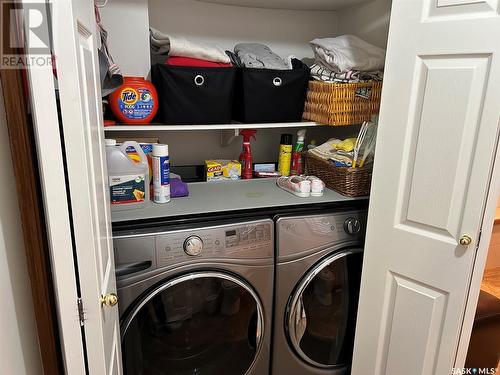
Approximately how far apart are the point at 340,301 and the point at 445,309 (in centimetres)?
51

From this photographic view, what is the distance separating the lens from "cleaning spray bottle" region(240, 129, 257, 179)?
1.86 meters

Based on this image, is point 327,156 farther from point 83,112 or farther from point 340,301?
point 83,112

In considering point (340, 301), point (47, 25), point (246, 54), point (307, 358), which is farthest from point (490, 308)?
point (47, 25)

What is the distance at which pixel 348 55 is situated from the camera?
1642 mm

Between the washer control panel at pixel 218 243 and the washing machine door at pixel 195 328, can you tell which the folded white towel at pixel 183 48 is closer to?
the washer control panel at pixel 218 243

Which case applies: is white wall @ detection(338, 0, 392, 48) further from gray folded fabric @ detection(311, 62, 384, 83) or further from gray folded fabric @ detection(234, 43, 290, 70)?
gray folded fabric @ detection(234, 43, 290, 70)

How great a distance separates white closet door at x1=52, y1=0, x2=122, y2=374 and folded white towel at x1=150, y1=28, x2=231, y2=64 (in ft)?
2.13

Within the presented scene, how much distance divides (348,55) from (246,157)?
2.28 ft

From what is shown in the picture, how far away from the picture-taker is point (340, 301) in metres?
1.72

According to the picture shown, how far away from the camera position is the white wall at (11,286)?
704mm

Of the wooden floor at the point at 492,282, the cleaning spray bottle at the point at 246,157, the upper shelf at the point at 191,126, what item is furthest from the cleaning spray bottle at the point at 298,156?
the wooden floor at the point at 492,282

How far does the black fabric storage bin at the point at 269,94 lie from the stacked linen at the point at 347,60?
0.09 meters

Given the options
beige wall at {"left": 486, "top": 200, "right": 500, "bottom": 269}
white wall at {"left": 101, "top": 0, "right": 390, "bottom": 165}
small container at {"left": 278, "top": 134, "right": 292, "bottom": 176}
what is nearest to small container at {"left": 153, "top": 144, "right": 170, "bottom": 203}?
white wall at {"left": 101, "top": 0, "right": 390, "bottom": 165}

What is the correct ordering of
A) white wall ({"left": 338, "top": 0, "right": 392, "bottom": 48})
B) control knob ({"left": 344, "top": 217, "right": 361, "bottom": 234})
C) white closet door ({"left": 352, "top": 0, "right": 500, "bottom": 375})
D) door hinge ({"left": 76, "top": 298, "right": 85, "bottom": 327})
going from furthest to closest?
white wall ({"left": 338, "top": 0, "right": 392, "bottom": 48}) < control knob ({"left": 344, "top": 217, "right": 361, "bottom": 234}) < white closet door ({"left": 352, "top": 0, "right": 500, "bottom": 375}) < door hinge ({"left": 76, "top": 298, "right": 85, "bottom": 327})
